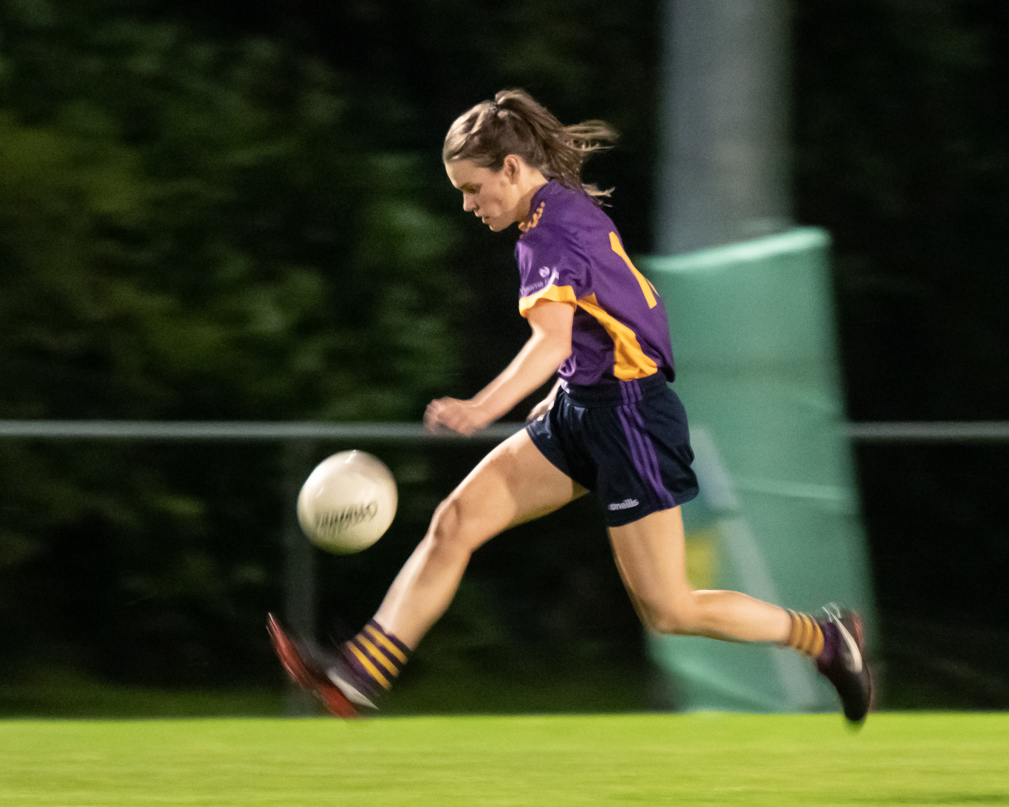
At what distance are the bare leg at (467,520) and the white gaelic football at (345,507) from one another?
0.19 metres

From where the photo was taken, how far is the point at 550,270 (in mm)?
5508

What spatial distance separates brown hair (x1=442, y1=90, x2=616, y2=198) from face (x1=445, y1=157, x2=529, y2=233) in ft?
0.08

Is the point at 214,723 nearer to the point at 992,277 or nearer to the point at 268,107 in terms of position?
the point at 268,107

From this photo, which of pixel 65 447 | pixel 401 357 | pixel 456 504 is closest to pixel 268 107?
pixel 401 357

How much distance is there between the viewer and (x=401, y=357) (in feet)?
35.0

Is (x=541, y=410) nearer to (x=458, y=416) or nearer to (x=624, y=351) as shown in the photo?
(x=624, y=351)

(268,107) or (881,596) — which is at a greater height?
(268,107)

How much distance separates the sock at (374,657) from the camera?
5711 millimetres

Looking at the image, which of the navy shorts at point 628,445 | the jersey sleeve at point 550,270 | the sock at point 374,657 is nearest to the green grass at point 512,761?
the sock at point 374,657

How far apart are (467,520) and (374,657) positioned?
526mm

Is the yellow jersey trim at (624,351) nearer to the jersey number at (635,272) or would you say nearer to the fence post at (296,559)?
the jersey number at (635,272)

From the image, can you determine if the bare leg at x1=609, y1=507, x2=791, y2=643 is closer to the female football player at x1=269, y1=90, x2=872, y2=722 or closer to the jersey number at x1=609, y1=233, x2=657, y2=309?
the female football player at x1=269, y1=90, x2=872, y2=722

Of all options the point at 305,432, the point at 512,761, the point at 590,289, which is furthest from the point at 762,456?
the point at 590,289

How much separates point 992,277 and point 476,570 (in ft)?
20.6
